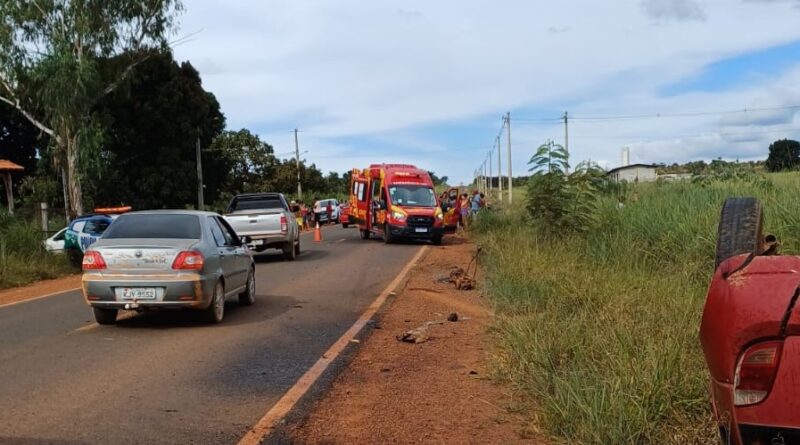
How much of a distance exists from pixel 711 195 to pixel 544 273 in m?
4.39

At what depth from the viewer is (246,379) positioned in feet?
22.9

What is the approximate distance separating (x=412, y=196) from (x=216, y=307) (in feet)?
56.1

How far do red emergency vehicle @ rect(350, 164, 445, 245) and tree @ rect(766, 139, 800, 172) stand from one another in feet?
36.2

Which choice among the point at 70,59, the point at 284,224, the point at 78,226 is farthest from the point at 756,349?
the point at 70,59

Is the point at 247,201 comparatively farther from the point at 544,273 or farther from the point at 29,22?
the point at 29,22

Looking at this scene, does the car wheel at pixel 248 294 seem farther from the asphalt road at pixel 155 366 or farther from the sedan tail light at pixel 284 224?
the sedan tail light at pixel 284 224

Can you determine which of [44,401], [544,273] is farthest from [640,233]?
[44,401]

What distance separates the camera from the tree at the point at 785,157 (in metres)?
15.9

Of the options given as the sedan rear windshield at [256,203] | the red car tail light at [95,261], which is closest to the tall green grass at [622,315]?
the red car tail light at [95,261]

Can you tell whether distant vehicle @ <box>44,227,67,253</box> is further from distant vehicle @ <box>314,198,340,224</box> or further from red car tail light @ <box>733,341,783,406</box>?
distant vehicle @ <box>314,198,340,224</box>

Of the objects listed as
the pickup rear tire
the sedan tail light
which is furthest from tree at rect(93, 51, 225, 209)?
the sedan tail light

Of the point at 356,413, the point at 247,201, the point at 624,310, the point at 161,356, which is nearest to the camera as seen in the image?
the point at 356,413

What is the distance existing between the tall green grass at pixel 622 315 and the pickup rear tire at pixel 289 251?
278 inches

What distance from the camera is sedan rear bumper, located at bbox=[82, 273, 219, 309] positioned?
941 cm
